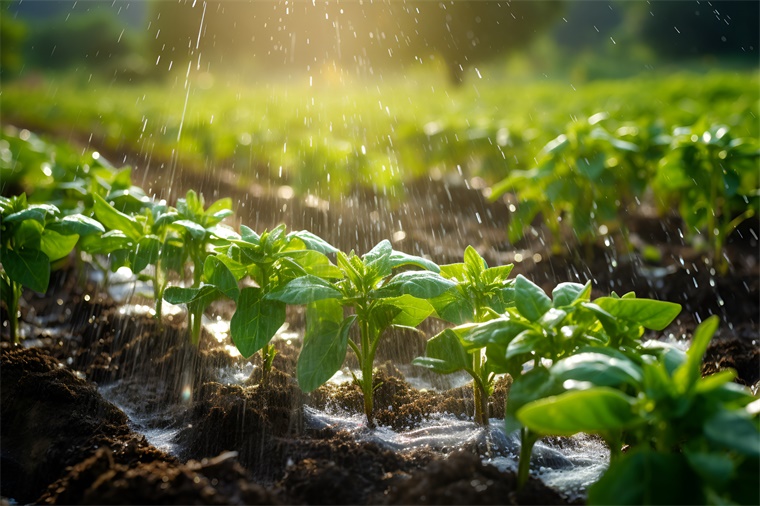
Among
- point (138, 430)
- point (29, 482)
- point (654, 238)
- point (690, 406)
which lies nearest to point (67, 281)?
point (138, 430)

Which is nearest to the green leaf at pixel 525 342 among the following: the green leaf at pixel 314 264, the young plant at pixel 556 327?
the young plant at pixel 556 327

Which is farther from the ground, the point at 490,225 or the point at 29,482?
the point at 490,225

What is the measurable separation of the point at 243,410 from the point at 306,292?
0.49 m

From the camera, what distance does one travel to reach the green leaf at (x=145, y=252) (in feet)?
7.79

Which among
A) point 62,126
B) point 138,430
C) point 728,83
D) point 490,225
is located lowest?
point 138,430

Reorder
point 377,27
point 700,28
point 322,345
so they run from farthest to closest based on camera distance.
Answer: point 700,28 < point 377,27 < point 322,345

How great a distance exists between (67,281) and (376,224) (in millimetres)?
2211

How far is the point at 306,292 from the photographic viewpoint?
1.82 metres

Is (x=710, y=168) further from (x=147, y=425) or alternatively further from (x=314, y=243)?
(x=147, y=425)

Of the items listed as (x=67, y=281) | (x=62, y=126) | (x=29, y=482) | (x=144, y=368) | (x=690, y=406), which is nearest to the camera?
(x=690, y=406)

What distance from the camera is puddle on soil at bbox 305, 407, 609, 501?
1.86 meters

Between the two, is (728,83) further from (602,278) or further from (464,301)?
(464,301)

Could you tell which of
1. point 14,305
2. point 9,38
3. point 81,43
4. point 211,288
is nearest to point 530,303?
point 211,288

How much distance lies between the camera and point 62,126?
1316 cm
